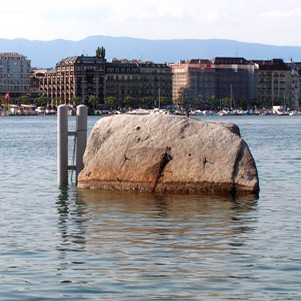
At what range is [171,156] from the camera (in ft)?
69.9

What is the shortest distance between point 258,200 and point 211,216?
108 inches

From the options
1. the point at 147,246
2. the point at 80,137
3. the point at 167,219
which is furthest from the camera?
the point at 80,137

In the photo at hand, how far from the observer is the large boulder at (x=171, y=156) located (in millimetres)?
21125

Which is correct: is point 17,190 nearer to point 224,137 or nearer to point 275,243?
point 224,137

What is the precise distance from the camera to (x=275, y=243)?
51.8 feet

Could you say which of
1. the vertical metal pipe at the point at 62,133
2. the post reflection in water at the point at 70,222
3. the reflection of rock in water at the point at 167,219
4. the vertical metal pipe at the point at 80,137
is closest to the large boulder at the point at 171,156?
the reflection of rock in water at the point at 167,219

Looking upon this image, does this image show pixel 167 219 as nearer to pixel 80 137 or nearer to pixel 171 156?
pixel 171 156

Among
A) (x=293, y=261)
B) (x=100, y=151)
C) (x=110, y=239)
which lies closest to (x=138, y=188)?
(x=100, y=151)

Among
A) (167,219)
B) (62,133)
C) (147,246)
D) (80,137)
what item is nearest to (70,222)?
(167,219)

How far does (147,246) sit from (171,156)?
5914 millimetres

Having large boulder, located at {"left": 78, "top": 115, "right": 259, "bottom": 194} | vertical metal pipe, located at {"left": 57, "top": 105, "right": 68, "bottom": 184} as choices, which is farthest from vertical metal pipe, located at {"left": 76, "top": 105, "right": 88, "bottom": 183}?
large boulder, located at {"left": 78, "top": 115, "right": 259, "bottom": 194}

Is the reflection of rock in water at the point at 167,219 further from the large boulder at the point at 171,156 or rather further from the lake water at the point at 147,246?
the large boulder at the point at 171,156

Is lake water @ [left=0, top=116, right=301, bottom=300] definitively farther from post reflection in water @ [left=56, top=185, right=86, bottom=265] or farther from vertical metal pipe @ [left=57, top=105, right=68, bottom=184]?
vertical metal pipe @ [left=57, top=105, right=68, bottom=184]

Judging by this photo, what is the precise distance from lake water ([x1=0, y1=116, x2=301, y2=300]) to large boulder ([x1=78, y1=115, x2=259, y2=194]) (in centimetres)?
36
